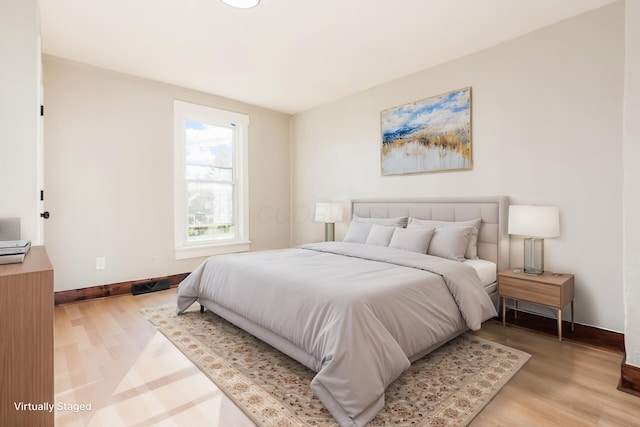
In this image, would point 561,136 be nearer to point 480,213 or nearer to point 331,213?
point 480,213

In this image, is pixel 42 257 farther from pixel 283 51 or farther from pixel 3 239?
pixel 283 51

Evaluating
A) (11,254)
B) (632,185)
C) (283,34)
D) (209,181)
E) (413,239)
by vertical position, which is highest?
(283,34)

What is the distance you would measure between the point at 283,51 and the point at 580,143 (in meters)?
2.77

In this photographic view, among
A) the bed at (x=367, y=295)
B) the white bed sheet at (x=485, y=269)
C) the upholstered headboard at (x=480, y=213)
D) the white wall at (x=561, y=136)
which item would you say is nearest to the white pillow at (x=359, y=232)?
the bed at (x=367, y=295)

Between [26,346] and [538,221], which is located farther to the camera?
[538,221]

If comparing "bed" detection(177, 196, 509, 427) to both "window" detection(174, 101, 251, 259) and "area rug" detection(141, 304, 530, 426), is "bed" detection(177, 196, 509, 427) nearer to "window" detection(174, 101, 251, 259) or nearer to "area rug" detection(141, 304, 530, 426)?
"area rug" detection(141, 304, 530, 426)

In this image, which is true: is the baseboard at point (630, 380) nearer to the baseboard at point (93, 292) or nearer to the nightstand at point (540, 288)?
the nightstand at point (540, 288)

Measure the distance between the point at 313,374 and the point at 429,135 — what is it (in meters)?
2.77

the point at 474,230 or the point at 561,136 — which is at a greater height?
the point at 561,136

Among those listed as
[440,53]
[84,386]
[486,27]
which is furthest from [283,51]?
[84,386]

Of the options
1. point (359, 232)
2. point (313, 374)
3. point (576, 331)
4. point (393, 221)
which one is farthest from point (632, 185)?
point (359, 232)

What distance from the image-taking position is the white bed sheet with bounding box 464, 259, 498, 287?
9.13 feet

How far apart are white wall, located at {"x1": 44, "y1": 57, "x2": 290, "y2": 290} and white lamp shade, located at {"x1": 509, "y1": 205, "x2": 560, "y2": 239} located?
3841 millimetres

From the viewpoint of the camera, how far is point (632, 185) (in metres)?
1.88
